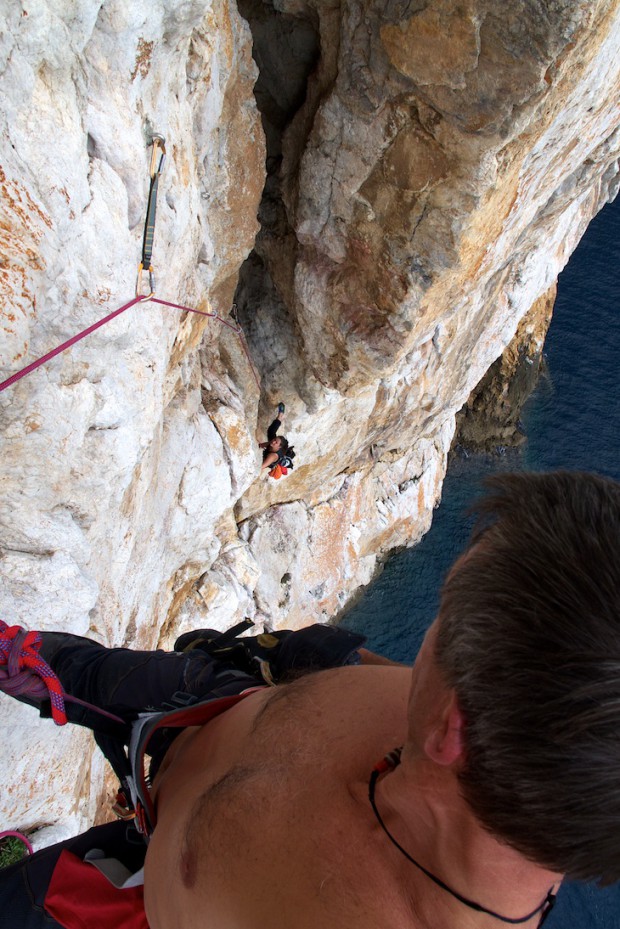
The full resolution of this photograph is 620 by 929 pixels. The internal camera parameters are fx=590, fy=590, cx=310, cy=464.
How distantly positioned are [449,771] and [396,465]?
11.7 meters

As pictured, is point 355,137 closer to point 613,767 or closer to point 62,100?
point 62,100

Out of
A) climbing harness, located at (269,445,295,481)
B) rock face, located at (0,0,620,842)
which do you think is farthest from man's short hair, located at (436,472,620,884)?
climbing harness, located at (269,445,295,481)

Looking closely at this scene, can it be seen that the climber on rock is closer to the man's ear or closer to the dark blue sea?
the dark blue sea

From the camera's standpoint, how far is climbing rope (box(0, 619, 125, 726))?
232cm

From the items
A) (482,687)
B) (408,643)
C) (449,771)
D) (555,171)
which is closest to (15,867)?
(449,771)

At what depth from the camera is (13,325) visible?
2.48 m

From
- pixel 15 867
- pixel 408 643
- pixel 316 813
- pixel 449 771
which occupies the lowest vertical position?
pixel 408 643

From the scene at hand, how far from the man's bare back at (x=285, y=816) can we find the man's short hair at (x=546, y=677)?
427 mm

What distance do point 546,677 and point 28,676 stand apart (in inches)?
82.8

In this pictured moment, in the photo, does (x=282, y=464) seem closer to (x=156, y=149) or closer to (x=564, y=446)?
(x=156, y=149)

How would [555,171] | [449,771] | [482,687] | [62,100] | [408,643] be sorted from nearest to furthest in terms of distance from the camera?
1. [482,687]
2. [449,771]
3. [62,100]
4. [555,171]
5. [408,643]

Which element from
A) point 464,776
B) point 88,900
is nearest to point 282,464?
point 88,900

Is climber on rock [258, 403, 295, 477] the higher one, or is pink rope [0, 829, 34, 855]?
climber on rock [258, 403, 295, 477]

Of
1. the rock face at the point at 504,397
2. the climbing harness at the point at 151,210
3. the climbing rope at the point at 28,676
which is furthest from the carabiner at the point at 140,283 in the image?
the rock face at the point at 504,397
